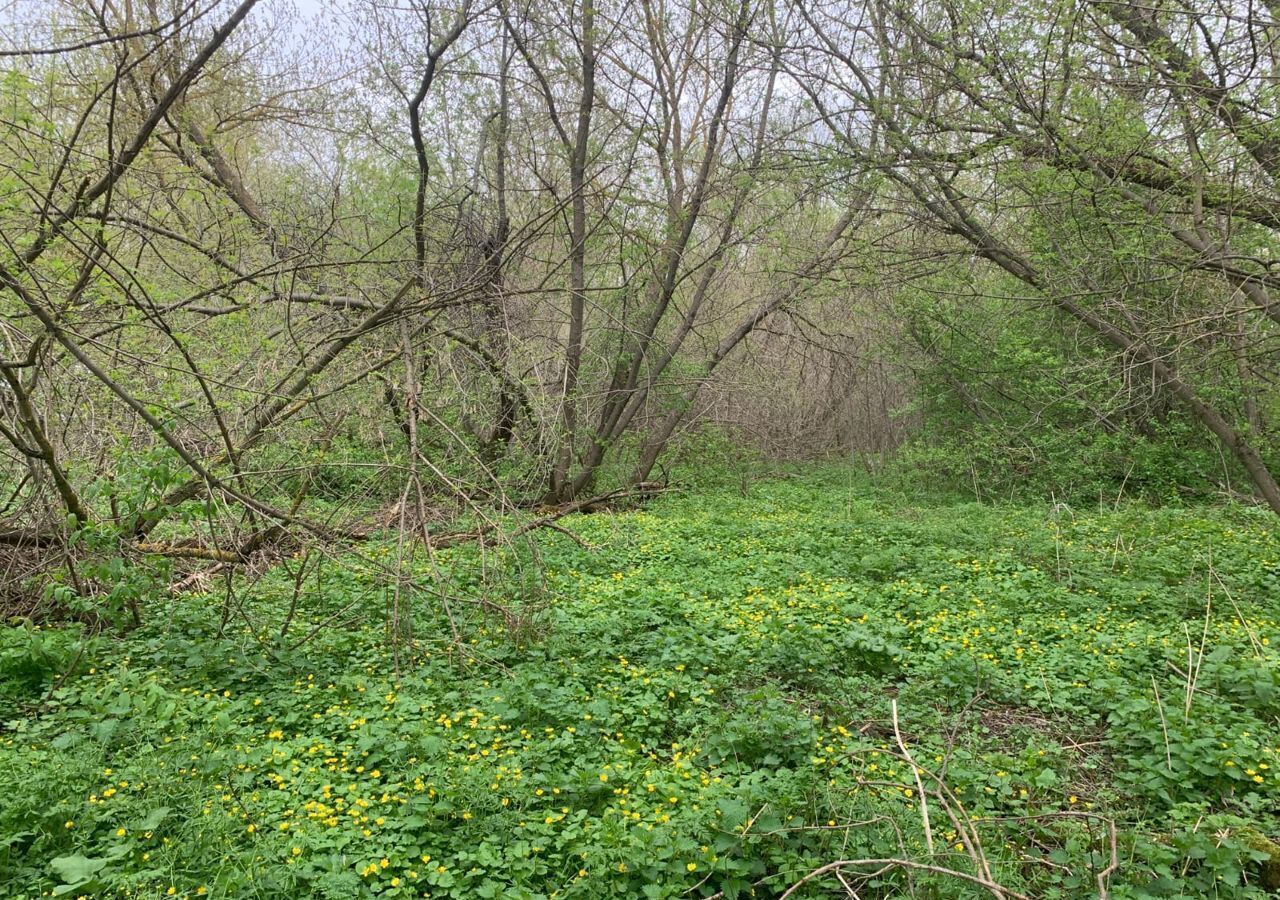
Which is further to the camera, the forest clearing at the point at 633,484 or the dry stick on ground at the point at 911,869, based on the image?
the forest clearing at the point at 633,484

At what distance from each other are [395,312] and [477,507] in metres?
1.40

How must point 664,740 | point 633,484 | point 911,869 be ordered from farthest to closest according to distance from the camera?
1. point 633,484
2. point 664,740
3. point 911,869

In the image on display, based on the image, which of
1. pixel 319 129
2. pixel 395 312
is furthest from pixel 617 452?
pixel 395 312

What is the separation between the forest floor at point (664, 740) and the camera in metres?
2.62

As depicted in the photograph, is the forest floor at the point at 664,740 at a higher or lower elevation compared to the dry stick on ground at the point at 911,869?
lower

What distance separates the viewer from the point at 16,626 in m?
4.86

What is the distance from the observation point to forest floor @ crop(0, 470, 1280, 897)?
2.62m

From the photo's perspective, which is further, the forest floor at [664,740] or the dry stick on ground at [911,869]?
the forest floor at [664,740]

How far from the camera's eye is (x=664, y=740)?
12.0 ft

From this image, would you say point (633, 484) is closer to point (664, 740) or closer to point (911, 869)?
point (664, 740)

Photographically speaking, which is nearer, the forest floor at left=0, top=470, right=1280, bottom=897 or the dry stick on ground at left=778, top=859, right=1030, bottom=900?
the dry stick on ground at left=778, top=859, right=1030, bottom=900

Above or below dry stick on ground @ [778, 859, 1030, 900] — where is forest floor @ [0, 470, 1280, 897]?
below

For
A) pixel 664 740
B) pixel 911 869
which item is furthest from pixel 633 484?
pixel 911 869

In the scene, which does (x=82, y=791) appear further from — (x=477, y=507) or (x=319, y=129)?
(x=319, y=129)
